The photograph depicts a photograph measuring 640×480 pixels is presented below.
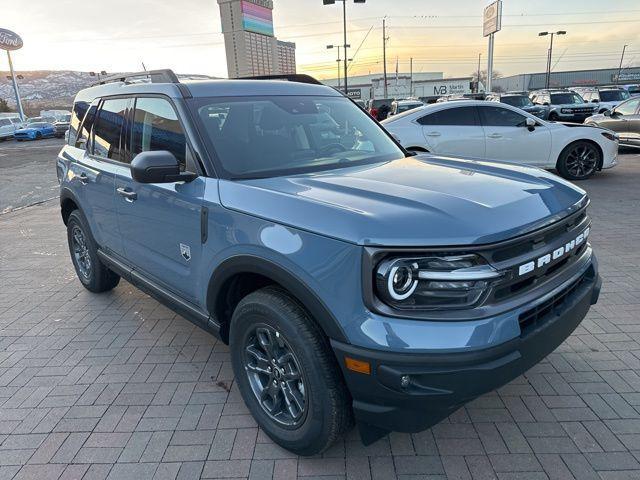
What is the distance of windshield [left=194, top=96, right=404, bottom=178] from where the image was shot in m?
2.87

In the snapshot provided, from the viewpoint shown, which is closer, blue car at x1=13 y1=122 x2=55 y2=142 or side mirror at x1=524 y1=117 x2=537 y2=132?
side mirror at x1=524 y1=117 x2=537 y2=132

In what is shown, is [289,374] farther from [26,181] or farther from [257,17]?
[257,17]

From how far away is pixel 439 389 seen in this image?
1.90 meters

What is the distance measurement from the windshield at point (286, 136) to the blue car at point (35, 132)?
38.9 m

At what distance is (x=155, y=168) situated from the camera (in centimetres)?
260

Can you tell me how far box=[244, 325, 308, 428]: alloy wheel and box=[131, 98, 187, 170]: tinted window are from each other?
1.22m

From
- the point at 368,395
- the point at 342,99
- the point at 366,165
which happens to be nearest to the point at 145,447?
the point at 368,395

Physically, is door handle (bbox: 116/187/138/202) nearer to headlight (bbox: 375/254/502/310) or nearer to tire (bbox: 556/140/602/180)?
headlight (bbox: 375/254/502/310)

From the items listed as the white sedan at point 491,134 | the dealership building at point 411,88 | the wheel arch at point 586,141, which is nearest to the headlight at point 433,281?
the white sedan at point 491,134

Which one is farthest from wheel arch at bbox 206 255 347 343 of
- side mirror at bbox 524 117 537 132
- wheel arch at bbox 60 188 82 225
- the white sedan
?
side mirror at bbox 524 117 537 132

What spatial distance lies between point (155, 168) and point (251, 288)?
0.86m

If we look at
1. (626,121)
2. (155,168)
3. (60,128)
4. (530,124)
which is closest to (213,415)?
(155,168)

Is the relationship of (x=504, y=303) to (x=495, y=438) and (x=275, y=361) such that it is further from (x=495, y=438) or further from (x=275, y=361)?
(x=275, y=361)

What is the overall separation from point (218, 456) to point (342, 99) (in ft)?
9.20
